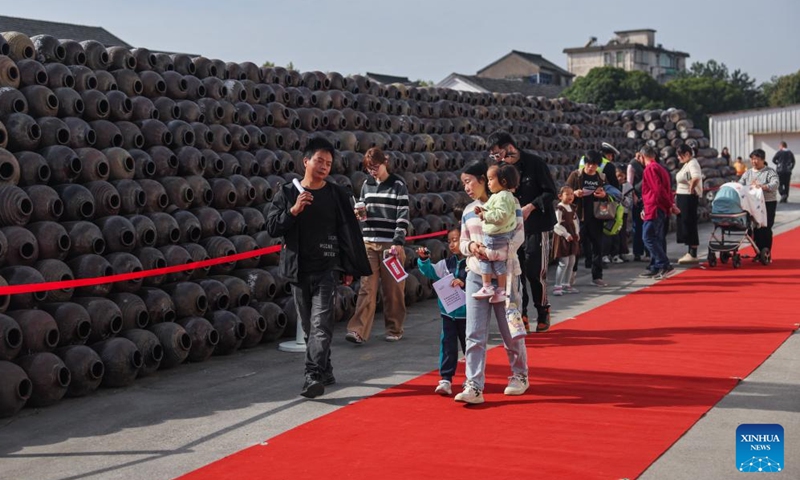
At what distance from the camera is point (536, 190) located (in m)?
10.6

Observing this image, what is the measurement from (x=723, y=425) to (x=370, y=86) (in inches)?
386

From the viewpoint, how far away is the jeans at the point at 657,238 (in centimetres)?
1556

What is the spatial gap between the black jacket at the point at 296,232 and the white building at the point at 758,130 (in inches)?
1739

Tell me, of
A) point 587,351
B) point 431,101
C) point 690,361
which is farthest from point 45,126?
point 431,101

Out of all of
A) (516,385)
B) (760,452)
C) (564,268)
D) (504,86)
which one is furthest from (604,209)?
(504,86)

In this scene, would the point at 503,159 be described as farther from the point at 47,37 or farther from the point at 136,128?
the point at 47,37

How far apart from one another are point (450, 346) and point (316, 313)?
1129mm

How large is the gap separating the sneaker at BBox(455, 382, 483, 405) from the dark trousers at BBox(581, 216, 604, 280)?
7513mm

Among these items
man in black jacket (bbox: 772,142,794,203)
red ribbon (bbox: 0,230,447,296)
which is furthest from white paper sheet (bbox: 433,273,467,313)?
man in black jacket (bbox: 772,142,794,203)

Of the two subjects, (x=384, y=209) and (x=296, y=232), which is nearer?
(x=296, y=232)

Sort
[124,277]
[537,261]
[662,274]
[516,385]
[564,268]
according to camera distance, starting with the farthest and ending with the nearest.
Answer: [662,274], [564,268], [537,261], [124,277], [516,385]

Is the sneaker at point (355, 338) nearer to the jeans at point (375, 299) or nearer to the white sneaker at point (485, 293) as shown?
the jeans at point (375, 299)

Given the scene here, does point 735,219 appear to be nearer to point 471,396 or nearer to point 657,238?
point 657,238

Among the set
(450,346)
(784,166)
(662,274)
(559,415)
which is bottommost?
(559,415)
